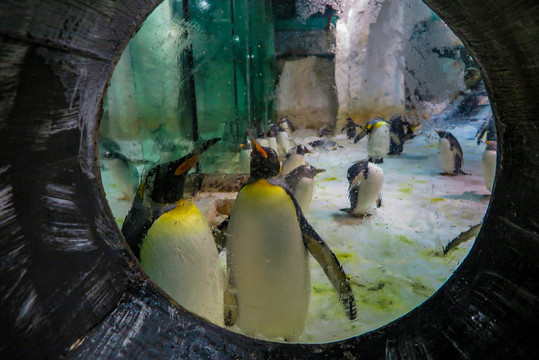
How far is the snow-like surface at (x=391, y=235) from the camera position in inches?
64.4

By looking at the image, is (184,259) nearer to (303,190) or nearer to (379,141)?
(303,190)

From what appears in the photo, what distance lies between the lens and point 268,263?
4.54ft

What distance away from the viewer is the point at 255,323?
57.2 inches

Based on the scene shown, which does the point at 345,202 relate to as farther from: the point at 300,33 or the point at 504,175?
the point at 300,33

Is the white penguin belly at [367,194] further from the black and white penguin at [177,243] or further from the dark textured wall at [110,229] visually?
the dark textured wall at [110,229]

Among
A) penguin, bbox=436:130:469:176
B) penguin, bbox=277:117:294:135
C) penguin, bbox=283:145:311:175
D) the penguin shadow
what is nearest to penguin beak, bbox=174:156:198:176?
the penguin shadow

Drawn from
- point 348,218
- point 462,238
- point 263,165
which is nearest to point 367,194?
point 348,218

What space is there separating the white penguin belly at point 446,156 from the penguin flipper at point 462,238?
259cm

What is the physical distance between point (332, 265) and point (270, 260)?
0.96ft

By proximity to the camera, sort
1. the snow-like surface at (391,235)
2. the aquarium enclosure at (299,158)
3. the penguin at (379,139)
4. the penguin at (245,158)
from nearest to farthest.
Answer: the aquarium enclosure at (299,158), the snow-like surface at (391,235), the penguin at (245,158), the penguin at (379,139)

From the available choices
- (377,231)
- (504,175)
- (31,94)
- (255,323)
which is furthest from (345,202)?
(31,94)

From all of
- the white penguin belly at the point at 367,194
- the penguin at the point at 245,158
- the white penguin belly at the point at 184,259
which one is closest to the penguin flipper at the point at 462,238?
the white penguin belly at the point at 367,194

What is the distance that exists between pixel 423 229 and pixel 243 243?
1743mm

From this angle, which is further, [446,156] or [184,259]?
[446,156]
